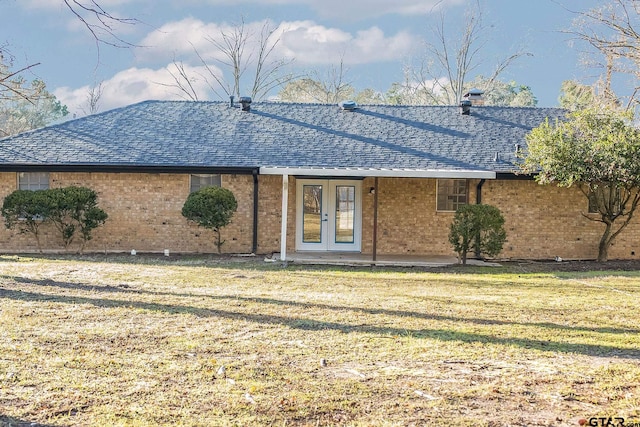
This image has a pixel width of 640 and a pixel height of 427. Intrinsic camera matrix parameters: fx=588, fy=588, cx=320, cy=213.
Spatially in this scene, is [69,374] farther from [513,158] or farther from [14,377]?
[513,158]

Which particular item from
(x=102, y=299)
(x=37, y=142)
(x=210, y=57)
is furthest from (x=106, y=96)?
(x=102, y=299)

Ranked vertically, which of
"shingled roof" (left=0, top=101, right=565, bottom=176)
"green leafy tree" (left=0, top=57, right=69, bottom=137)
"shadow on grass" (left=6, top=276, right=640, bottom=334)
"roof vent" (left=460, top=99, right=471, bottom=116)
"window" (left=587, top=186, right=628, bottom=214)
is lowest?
"shadow on grass" (left=6, top=276, right=640, bottom=334)

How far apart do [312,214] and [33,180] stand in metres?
7.81

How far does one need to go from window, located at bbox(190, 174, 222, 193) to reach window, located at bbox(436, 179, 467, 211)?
20.5 feet

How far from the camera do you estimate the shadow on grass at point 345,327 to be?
19.9 ft

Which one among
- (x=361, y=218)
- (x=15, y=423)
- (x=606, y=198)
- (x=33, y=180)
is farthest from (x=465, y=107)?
(x=15, y=423)

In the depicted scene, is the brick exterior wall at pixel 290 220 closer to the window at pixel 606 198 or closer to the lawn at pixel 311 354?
the window at pixel 606 198

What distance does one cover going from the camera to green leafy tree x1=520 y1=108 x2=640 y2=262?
1408cm

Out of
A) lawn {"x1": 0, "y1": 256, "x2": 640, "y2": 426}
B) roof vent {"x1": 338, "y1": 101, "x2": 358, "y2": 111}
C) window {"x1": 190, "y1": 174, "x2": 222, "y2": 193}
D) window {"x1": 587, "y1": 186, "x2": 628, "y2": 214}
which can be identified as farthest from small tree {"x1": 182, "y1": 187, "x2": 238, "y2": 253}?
window {"x1": 587, "y1": 186, "x2": 628, "y2": 214}

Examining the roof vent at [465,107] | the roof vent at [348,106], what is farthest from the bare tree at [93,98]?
the roof vent at [465,107]

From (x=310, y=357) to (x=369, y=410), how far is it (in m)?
1.44

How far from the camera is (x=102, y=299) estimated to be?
8.68 meters

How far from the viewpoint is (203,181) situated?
16.4 m

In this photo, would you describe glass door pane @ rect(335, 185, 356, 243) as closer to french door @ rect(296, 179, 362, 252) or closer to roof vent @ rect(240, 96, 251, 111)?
french door @ rect(296, 179, 362, 252)
